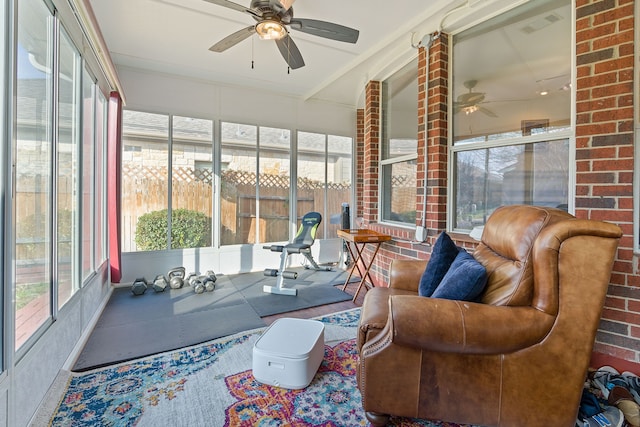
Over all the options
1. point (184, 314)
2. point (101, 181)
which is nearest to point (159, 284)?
point (184, 314)

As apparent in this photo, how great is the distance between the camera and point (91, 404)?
5.23 feet

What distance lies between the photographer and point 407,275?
2.11 m

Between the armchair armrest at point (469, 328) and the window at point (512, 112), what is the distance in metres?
1.22

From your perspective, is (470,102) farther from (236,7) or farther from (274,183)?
(274,183)

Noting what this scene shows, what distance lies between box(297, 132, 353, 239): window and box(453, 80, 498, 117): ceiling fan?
2.66m

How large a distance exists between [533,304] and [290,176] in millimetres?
4016

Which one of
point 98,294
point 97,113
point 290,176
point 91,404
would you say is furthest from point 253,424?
point 290,176

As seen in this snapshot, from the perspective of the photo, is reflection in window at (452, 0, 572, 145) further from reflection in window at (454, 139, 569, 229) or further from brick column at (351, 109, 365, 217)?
brick column at (351, 109, 365, 217)

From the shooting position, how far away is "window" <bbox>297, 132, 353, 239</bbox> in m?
5.00

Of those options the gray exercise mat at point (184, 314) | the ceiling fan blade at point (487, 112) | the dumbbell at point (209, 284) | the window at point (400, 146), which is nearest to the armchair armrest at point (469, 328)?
the gray exercise mat at point (184, 314)

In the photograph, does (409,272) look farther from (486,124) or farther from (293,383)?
(486,124)

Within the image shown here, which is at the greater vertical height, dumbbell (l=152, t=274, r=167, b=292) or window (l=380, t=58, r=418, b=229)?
window (l=380, t=58, r=418, b=229)

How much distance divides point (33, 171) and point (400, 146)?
335cm

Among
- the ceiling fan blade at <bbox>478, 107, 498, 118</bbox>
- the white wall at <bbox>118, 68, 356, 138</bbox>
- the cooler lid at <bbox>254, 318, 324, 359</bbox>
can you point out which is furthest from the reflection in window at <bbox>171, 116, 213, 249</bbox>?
the ceiling fan blade at <bbox>478, 107, 498, 118</bbox>
